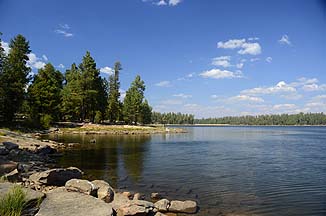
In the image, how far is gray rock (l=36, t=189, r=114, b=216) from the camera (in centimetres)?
982

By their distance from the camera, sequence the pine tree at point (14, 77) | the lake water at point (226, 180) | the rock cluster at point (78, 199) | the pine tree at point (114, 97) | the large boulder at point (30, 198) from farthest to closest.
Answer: the pine tree at point (114, 97)
the pine tree at point (14, 77)
the lake water at point (226, 180)
the rock cluster at point (78, 199)
the large boulder at point (30, 198)

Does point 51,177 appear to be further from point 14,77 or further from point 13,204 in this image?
point 14,77

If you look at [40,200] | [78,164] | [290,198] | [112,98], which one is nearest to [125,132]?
[112,98]

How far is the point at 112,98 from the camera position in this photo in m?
98.4

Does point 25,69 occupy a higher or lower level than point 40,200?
higher

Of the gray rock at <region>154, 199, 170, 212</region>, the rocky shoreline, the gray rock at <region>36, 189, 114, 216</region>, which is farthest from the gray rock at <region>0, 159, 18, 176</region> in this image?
the gray rock at <region>154, 199, 170, 212</region>

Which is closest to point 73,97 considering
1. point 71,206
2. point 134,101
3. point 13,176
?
point 134,101

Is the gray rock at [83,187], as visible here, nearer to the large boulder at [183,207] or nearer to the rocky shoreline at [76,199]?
the rocky shoreline at [76,199]

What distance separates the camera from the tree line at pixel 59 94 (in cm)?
5419

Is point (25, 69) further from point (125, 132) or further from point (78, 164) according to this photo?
point (78, 164)

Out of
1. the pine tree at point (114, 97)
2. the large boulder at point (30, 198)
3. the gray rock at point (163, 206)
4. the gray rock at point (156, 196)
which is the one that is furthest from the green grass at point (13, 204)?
the pine tree at point (114, 97)

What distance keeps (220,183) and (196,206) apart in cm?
634

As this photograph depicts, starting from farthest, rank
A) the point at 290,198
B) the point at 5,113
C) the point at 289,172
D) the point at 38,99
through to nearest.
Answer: the point at 38,99
the point at 5,113
the point at 289,172
the point at 290,198

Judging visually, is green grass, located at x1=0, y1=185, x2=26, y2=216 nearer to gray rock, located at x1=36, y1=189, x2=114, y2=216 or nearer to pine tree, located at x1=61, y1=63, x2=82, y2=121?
gray rock, located at x1=36, y1=189, x2=114, y2=216
